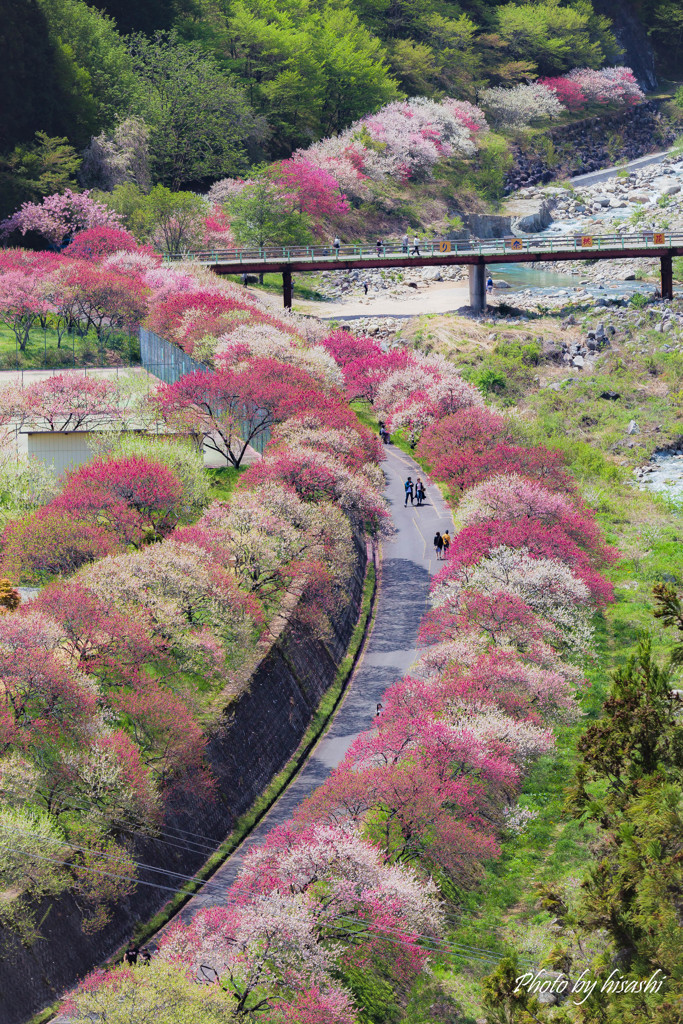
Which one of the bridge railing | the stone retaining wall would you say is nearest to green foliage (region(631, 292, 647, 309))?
the bridge railing

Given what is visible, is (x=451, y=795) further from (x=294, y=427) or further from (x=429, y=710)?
(x=294, y=427)

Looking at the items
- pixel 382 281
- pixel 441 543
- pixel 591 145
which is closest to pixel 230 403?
pixel 441 543

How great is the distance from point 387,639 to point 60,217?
57.0 meters

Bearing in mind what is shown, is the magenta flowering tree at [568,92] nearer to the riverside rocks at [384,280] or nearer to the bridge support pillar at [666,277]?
the riverside rocks at [384,280]

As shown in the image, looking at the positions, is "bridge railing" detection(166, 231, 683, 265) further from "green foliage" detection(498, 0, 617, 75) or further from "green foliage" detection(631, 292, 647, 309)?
"green foliage" detection(498, 0, 617, 75)

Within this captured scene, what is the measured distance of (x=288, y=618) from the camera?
176 ft

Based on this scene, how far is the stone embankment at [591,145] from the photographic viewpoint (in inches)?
6383

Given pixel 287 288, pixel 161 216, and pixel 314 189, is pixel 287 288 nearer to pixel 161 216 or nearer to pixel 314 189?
pixel 161 216

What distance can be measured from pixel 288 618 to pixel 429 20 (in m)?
131

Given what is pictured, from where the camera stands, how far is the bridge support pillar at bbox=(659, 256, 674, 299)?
345 ft

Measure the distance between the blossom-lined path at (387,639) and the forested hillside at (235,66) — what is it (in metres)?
48.4

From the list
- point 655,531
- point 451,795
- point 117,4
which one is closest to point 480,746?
point 451,795

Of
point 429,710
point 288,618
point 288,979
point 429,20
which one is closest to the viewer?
point 288,979

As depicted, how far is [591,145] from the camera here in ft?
560
